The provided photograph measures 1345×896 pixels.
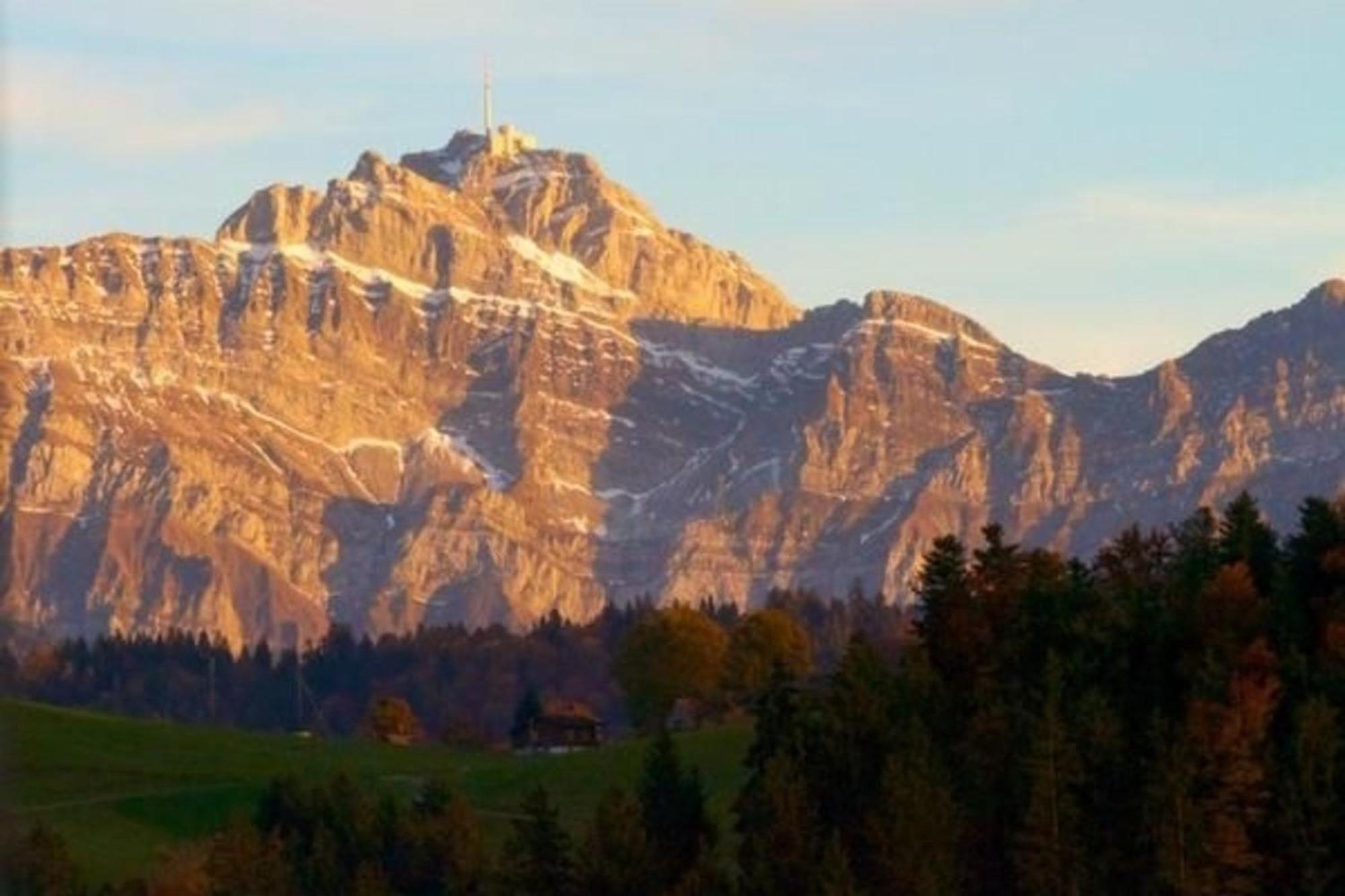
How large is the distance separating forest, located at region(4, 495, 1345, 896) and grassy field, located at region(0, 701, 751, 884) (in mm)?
16731

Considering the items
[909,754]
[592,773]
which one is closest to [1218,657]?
[909,754]

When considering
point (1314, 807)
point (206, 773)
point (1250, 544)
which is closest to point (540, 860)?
point (1314, 807)

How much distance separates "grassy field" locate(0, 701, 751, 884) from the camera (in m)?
131

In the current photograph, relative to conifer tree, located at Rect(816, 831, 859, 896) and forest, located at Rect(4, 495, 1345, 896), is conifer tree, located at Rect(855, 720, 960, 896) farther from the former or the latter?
conifer tree, located at Rect(816, 831, 859, 896)

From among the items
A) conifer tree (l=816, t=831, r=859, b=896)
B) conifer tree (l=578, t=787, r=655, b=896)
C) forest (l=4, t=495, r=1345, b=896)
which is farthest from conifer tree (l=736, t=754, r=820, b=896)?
conifer tree (l=578, t=787, r=655, b=896)

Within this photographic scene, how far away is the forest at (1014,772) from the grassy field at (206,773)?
1673 centimetres

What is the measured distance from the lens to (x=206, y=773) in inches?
6270

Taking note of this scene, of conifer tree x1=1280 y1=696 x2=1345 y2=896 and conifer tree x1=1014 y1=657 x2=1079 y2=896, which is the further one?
conifer tree x1=1280 y1=696 x2=1345 y2=896

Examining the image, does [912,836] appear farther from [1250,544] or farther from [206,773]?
[206,773]

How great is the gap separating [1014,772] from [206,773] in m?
82.4

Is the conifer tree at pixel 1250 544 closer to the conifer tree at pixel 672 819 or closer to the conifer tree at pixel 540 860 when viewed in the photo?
the conifer tree at pixel 672 819

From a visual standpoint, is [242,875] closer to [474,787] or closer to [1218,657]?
[1218,657]

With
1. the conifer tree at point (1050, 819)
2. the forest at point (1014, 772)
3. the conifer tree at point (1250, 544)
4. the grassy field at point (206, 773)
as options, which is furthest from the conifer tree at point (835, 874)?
the grassy field at point (206, 773)

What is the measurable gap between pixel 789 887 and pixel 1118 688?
556 inches
